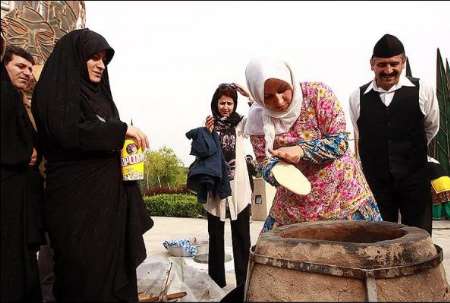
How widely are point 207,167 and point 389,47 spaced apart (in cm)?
163

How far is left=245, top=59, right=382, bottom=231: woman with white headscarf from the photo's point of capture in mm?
1894

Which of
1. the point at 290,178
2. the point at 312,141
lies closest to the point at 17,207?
the point at 290,178

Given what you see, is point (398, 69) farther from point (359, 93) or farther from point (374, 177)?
point (374, 177)

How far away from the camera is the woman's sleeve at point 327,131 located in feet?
6.10

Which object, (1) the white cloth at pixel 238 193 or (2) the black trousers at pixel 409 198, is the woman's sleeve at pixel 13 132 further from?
(2) the black trousers at pixel 409 198

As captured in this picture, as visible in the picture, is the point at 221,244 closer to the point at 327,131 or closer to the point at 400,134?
the point at 400,134

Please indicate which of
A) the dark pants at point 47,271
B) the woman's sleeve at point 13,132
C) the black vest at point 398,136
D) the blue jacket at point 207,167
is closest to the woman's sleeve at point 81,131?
the woman's sleeve at point 13,132

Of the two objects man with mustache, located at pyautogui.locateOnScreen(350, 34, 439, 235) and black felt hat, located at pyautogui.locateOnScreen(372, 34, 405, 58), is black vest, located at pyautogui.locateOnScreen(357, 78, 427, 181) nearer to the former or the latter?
man with mustache, located at pyautogui.locateOnScreen(350, 34, 439, 235)

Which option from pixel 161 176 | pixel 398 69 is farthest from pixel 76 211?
pixel 161 176

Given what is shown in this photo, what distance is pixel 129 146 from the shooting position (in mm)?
2020

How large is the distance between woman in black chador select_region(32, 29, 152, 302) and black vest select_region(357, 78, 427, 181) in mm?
1554

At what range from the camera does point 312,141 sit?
188 cm

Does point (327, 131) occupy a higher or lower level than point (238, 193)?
higher

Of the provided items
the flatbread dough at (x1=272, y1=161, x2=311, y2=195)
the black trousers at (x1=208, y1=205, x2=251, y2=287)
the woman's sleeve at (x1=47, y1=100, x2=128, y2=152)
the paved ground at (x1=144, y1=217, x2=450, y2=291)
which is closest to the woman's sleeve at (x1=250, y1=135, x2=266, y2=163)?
the flatbread dough at (x1=272, y1=161, x2=311, y2=195)
